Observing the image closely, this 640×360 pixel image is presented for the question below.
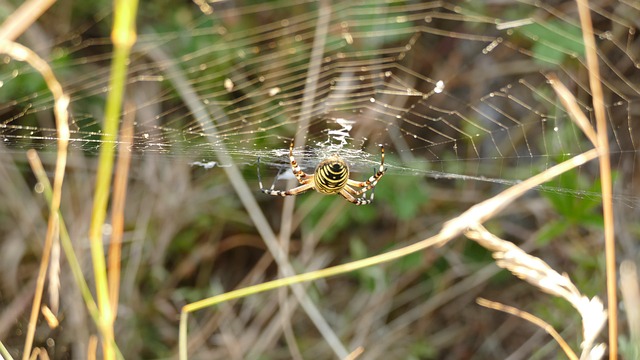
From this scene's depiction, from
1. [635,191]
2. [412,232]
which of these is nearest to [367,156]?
[412,232]

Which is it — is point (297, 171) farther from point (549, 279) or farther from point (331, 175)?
point (549, 279)

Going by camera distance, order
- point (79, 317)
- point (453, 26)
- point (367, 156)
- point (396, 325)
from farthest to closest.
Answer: point (453, 26), point (396, 325), point (79, 317), point (367, 156)

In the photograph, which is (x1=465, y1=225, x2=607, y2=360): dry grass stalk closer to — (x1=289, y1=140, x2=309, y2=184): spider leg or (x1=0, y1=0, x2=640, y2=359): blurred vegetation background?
(x1=289, y1=140, x2=309, y2=184): spider leg

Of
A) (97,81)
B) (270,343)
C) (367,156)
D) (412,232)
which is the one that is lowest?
(270,343)

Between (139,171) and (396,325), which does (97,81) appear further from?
(396,325)

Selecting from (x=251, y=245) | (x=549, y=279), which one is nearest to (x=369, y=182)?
(x=251, y=245)

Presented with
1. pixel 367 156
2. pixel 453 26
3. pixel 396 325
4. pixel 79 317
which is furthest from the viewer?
pixel 453 26
